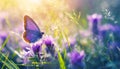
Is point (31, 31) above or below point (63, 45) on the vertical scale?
above

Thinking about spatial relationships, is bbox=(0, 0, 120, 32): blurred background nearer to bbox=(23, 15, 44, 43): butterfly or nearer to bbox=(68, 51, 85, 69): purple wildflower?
bbox=(23, 15, 44, 43): butterfly

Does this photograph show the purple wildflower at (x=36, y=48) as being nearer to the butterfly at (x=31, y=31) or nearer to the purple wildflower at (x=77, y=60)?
the butterfly at (x=31, y=31)

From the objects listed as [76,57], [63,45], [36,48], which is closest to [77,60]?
[76,57]

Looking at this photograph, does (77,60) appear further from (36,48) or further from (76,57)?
(36,48)

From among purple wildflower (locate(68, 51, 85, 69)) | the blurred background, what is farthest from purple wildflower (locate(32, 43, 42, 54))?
the blurred background

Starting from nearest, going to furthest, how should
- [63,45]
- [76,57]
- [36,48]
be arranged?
[76,57]
[36,48]
[63,45]

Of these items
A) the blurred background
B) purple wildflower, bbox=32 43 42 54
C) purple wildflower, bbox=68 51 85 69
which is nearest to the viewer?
purple wildflower, bbox=68 51 85 69

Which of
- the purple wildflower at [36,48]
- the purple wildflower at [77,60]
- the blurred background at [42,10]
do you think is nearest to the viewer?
the purple wildflower at [77,60]

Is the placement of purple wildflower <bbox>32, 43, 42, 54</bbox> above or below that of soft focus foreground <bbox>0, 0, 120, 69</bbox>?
above

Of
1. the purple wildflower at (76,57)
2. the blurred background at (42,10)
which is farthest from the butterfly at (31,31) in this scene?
the blurred background at (42,10)
